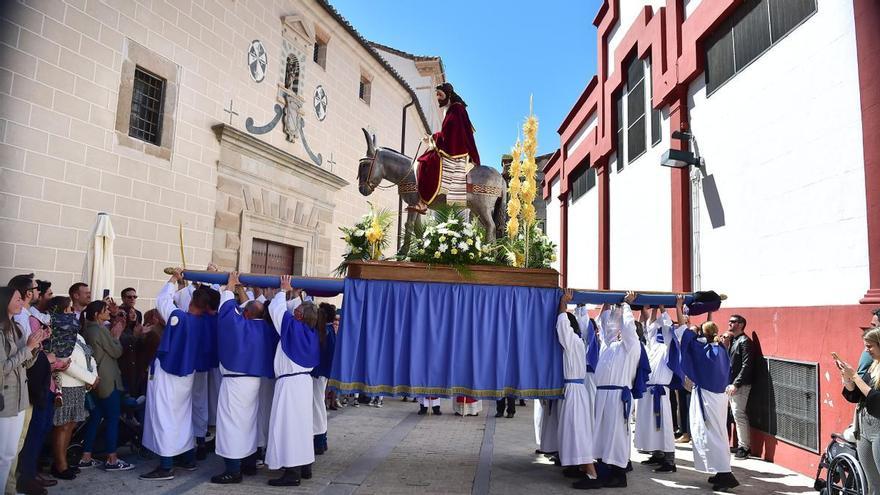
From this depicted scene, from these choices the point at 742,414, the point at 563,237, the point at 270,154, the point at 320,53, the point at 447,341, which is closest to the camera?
the point at 447,341

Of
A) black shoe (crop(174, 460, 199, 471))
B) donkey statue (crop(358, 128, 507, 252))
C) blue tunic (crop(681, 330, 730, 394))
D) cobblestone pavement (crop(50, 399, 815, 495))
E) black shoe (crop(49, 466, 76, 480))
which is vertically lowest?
cobblestone pavement (crop(50, 399, 815, 495))

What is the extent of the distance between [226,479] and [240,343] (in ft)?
4.66

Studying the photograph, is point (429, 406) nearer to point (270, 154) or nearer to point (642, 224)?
point (642, 224)

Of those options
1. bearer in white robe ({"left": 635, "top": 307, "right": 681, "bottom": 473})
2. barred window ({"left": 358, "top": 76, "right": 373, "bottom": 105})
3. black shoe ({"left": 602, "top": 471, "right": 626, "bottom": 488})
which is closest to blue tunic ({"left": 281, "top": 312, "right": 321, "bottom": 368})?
black shoe ({"left": 602, "top": 471, "right": 626, "bottom": 488})

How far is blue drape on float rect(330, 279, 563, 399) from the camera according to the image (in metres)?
5.89

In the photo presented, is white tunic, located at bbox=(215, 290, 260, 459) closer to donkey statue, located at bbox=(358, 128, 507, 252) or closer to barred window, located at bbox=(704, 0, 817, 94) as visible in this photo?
donkey statue, located at bbox=(358, 128, 507, 252)

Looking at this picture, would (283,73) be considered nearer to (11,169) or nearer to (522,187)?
(11,169)

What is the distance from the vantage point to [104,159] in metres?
8.89

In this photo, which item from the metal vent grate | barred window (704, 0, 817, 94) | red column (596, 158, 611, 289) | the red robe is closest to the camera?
the metal vent grate

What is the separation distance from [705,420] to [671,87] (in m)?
6.74

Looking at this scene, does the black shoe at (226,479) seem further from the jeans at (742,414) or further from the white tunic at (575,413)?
the jeans at (742,414)

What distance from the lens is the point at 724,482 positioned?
241 inches

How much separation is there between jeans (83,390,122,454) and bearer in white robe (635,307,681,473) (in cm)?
626

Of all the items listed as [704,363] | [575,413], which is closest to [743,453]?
[704,363]
